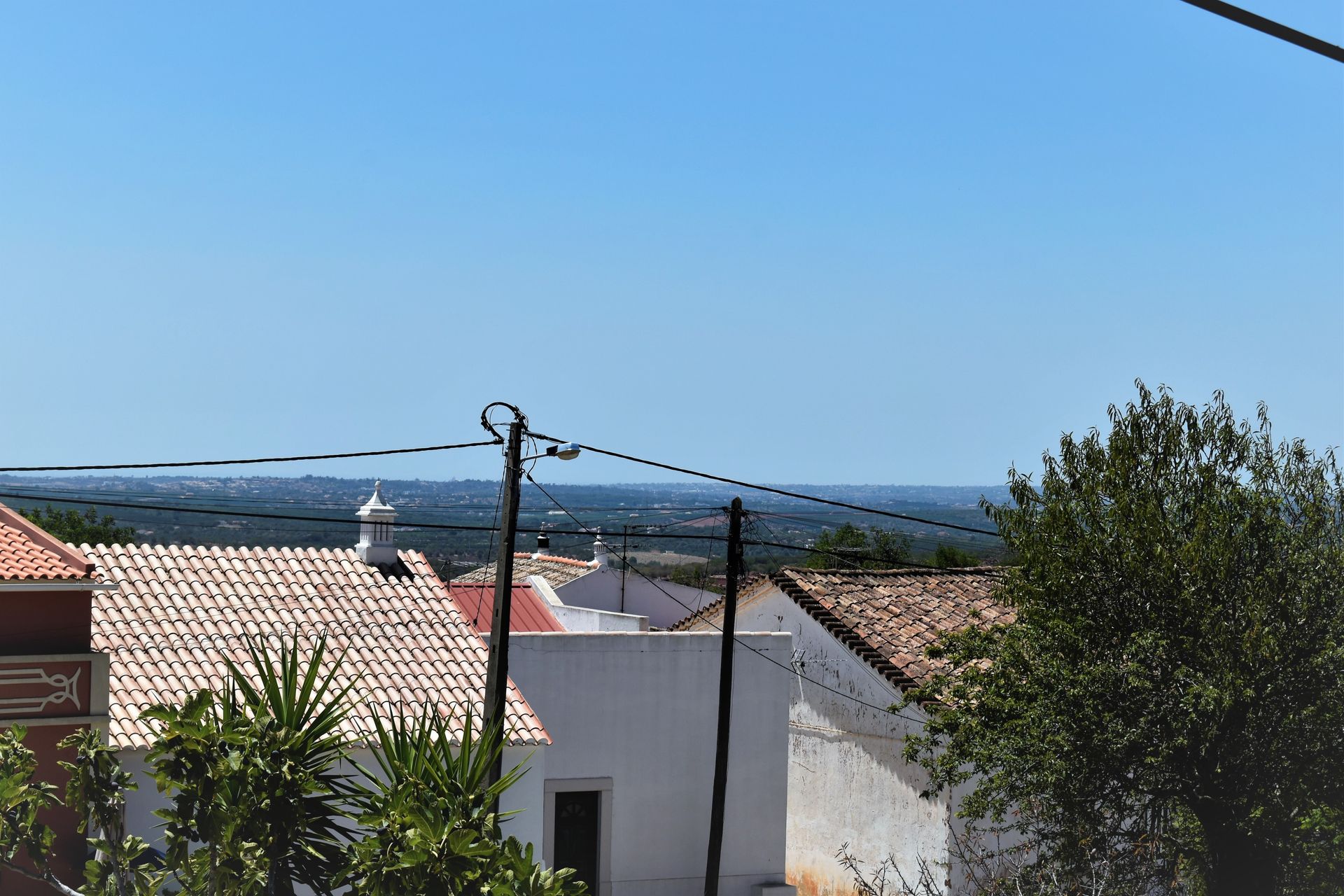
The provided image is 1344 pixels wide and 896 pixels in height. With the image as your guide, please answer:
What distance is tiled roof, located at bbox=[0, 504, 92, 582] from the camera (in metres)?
12.7

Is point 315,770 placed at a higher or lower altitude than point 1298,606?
lower

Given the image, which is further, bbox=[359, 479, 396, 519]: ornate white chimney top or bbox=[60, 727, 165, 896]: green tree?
bbox=[359, 479, 396, 519]: ornate white chimney top

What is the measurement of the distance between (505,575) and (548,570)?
23.7 m

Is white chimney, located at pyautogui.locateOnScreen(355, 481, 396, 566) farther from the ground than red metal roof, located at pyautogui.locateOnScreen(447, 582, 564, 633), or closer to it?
farther from the ground

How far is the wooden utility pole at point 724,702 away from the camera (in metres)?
18.5

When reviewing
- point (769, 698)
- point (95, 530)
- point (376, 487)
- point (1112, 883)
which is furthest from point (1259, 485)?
point (95, 530)

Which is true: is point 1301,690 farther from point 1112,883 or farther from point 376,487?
point 376,487

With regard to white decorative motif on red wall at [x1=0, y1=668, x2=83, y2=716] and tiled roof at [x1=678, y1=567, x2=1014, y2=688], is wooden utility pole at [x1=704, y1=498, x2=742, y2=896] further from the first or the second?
white decorative motif on red wall at [x1=0, y1=668, x2=83, y2=716]

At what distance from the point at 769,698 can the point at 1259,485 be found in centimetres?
880

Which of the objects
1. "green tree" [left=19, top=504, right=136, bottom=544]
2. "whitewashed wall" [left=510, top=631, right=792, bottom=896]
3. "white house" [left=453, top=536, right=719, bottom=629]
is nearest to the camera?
"whitewashed wall" [left=510, top=631, right=792, bottom=896]

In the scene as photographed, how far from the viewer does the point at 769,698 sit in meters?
21.5

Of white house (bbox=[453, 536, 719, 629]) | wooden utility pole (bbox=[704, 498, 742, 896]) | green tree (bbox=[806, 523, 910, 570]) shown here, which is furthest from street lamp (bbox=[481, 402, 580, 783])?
green tree (bbox=[806, 523, 910, 570])

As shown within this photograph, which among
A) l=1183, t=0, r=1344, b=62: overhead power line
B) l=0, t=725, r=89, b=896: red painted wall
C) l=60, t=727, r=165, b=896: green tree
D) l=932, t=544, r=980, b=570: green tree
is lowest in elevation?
l=0, t=725, r=89, b=896: red painted wall

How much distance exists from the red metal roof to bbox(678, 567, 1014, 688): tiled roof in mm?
3124
